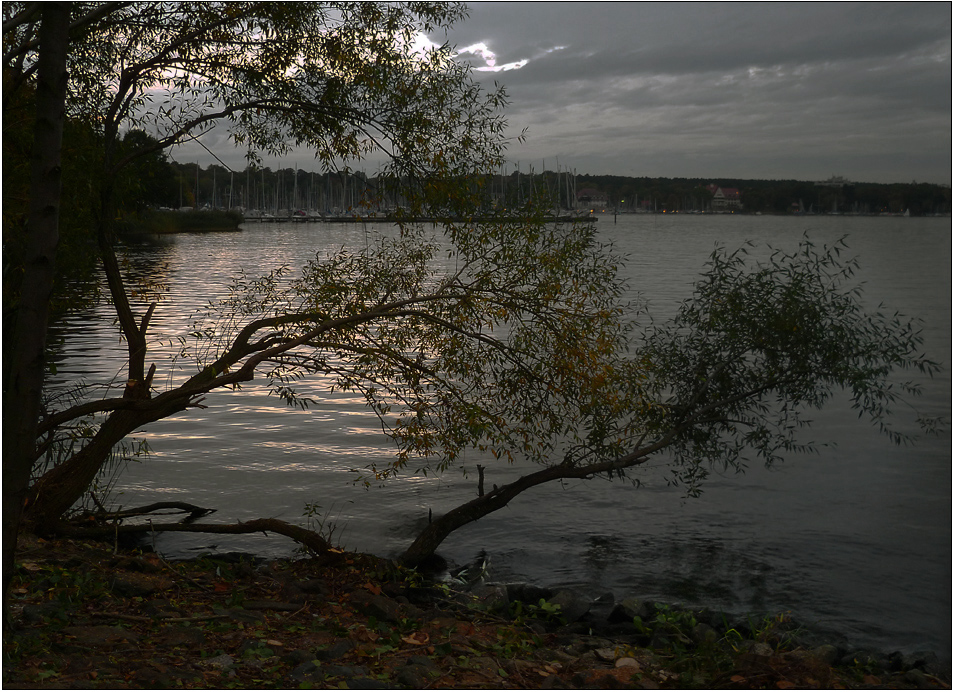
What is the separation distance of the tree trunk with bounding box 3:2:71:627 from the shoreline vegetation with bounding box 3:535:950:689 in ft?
5.61

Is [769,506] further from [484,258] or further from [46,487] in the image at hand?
[46,487]

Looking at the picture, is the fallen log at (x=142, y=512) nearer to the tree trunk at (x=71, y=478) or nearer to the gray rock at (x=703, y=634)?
the tree trunk at (x=71, y=478)

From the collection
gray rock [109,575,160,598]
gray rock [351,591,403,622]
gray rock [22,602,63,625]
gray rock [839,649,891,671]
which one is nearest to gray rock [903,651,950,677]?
gray rock [839,649,891,671]

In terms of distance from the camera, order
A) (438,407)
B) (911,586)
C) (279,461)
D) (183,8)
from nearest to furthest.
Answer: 1. (183,8)
2. (438,407)
3. (911,586)
4. (279,461)

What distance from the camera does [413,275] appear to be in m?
12.4

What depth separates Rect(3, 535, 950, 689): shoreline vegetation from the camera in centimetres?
739

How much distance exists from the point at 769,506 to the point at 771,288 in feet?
25.2

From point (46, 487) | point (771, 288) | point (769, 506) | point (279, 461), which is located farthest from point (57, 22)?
point (769, 506)

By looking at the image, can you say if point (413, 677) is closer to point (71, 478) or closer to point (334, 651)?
point (334, 651)

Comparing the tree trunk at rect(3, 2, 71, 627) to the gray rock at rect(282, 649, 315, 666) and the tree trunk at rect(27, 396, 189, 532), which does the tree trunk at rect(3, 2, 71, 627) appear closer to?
the gray rock at rect(282, 649, 315, 666)

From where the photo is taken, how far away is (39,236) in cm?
A: 621

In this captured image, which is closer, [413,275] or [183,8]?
[183,8]

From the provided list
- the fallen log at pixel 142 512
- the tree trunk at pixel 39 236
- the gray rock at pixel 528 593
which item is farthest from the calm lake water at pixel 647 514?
the tree trunk at pixel 39 236

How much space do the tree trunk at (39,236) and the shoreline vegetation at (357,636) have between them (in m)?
1.71
